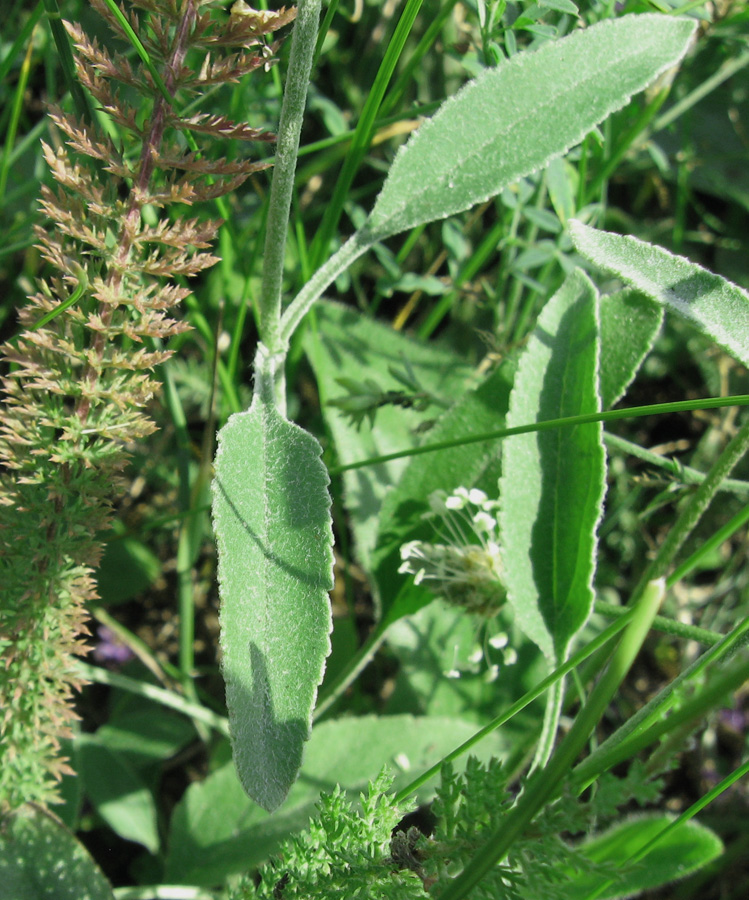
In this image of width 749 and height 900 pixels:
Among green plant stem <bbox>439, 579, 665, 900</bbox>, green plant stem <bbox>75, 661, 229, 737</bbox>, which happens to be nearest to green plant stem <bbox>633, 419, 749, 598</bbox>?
green plant stem <bbox>439, 579, 665, 900</bbox>

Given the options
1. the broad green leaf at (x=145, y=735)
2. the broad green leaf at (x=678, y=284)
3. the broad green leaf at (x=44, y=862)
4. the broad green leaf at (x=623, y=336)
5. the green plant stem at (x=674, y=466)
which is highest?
the broad green leaf at (x=678, y=284)

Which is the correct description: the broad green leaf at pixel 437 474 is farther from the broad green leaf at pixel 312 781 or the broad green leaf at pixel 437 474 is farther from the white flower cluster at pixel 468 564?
the broad green leaf at pixel 312 781

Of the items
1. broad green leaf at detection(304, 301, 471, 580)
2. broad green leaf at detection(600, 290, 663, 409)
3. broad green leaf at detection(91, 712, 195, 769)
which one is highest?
broad green leaf at detection(600, 290, 663, 409)

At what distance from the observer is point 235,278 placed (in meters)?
1.63

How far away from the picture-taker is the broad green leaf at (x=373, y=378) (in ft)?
5.07

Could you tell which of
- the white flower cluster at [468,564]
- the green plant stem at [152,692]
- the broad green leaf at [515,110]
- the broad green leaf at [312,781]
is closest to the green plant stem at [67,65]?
the broad green leaf at [515,110]

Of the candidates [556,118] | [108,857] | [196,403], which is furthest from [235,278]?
[108,857]

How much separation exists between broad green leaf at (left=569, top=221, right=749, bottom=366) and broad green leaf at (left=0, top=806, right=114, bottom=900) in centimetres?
99

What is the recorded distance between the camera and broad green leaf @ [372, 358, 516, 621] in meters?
1.30

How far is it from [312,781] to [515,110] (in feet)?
3.33

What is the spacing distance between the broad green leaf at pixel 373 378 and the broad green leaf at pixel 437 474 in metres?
0.12

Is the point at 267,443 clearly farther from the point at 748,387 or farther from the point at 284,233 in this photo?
the point at 748,387

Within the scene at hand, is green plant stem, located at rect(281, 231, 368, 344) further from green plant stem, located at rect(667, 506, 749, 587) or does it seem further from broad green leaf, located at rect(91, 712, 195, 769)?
broad green leaf, located at rect(91, 712, 195, 769)

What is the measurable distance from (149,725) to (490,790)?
0.90 m
